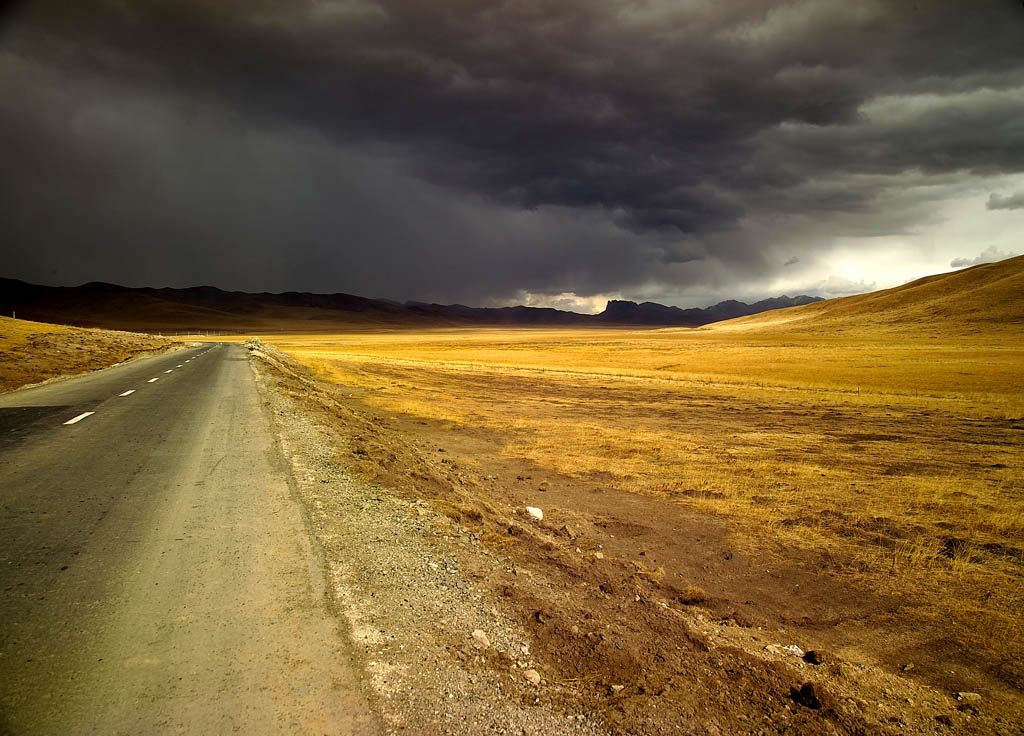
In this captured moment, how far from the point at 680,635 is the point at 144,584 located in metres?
5.18

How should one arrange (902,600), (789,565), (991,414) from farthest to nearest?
(991,414) → (789,565) → (902,600)

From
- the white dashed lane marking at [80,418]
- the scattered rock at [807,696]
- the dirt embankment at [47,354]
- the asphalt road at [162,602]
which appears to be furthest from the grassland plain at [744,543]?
the dirt embankment at [47,354]

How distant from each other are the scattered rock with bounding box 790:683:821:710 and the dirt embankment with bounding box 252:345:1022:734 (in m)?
0.02

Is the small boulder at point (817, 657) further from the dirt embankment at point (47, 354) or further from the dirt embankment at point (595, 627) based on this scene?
the dirt embankment at point (47, 354)

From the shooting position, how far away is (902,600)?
23.6ft

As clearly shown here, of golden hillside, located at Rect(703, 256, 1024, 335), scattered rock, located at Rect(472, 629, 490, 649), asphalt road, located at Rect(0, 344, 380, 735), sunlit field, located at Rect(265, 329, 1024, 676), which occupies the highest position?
golden hillside, located at Rect(703, 256, 1024, 335)

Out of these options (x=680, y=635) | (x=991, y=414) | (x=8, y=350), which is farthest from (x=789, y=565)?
(x=8, y=350)

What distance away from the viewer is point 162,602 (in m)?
4.41

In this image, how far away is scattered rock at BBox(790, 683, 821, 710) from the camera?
169 inches

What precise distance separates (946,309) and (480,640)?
15296 cm

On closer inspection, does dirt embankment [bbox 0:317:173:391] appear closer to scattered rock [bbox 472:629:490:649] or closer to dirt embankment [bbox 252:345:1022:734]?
dirt embankment [bbox 252:345:1022:734]

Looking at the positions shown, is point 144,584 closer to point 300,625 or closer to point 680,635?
point 300,625

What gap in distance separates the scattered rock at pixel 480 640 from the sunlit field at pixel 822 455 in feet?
19.6

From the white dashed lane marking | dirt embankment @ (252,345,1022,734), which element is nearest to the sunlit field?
dirt embankment @ (252,345,1022,734)
